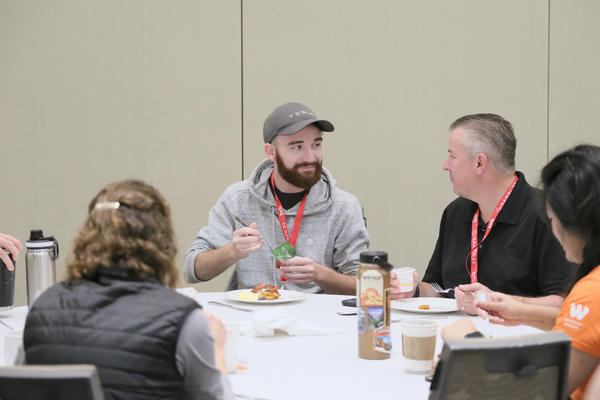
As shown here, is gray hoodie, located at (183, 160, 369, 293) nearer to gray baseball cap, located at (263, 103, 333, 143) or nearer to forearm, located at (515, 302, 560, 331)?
gray baseball cap, located at (263, 103, 333, 143)

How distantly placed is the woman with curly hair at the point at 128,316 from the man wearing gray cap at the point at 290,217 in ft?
5.44

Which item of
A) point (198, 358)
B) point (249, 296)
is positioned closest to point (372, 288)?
point (198, 358)

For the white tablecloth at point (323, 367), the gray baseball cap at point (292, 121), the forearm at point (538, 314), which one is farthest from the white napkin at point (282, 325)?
the gray baseball cap at point (292, 121)

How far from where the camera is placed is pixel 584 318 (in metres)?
1.49

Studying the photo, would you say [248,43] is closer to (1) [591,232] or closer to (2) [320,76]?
(2) [320,76]

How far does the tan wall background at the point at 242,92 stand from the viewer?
427 centimetres

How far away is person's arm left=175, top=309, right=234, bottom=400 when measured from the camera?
1.24m

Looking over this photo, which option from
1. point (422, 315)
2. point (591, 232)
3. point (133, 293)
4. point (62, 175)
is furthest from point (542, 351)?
point (62, 175)

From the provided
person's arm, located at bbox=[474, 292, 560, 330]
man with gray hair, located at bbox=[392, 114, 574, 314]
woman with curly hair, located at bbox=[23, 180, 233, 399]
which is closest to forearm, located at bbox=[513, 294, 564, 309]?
man with gray hair, located at bbox=[392, 114, 574, 314]

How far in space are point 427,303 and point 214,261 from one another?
3.37 feet

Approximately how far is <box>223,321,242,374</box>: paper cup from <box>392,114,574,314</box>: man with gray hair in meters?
1.29

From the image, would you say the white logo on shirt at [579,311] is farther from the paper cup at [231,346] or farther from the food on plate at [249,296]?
the food on plate at [249,296]

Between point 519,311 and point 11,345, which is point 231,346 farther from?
point 519,311

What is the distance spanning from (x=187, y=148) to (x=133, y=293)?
10.4 feet
